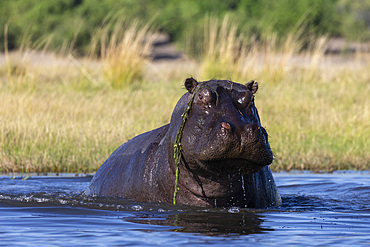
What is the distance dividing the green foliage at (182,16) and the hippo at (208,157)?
18.8m

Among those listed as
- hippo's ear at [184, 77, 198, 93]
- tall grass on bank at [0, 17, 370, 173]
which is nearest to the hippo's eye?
hippo's ear at [184, 77, 198, 93]

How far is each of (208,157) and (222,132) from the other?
0.20 metres

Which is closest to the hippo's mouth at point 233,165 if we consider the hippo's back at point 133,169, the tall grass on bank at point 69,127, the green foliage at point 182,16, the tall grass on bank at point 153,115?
the hippo's back at point 133,169

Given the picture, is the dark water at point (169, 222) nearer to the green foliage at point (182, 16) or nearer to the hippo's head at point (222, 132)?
the hippo's head at point (222, 132)

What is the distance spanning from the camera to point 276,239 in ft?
13.0

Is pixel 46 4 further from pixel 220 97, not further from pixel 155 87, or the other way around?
pixel 220 97

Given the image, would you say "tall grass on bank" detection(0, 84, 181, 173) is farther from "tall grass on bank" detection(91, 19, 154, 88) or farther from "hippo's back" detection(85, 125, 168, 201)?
"hippo's back" detection(85, 125, 168, 201)

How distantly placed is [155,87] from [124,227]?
353 inches

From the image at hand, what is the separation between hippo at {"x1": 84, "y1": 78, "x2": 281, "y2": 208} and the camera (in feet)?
13.5

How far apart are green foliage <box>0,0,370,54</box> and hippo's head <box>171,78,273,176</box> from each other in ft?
63.3

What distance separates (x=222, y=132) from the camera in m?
4.05

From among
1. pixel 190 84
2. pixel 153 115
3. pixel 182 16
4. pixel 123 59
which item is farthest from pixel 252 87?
pixel 182 16

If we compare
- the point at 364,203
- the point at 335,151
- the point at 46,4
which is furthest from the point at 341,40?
the point at 364,203

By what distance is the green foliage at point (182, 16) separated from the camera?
2552cm
